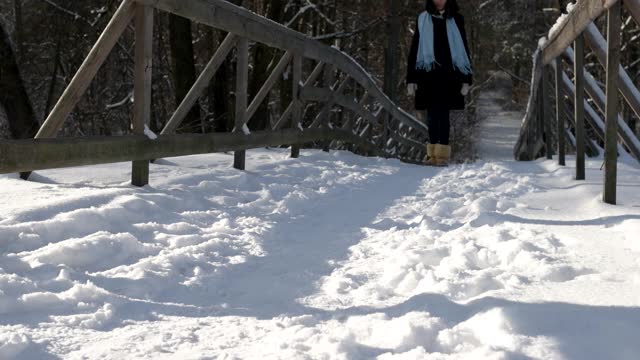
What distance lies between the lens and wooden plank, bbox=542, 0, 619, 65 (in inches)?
174

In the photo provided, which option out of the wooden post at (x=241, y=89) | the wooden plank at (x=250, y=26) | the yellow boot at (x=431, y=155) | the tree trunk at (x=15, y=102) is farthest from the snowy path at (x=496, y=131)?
the wooden post at (x=241, y=89)

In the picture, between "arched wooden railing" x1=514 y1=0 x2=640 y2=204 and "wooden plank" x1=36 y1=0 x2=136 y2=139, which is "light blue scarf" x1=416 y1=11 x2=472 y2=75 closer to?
"arched wooden railing" x1=514 y1=0 x2=640 y2=204

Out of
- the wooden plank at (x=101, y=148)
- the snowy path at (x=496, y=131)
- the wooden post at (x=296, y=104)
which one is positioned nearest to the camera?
the wooden plank at (x=101, y=148)

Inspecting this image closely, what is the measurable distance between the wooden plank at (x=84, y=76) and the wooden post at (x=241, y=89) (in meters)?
1.58

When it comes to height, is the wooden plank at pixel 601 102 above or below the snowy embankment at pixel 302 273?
above

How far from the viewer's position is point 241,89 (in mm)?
5570

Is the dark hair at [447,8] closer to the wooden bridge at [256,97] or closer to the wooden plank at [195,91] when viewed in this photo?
the wooden bridge at [256,97]

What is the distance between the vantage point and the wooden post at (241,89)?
17.7ft

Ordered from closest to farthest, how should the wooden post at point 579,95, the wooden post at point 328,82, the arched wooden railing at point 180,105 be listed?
1. the arched wooden railing at point 180,105
2. the wooden post at point 579,95
3. the wooden post at point 328,82

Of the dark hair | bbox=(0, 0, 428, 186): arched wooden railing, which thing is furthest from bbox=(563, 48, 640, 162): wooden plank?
bbox=(0, 0, 428, 186): arched wooden railing

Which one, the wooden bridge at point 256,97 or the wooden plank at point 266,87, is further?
the wooden plank at point 266,87

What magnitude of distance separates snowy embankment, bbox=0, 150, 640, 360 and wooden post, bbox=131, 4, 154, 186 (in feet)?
0.51

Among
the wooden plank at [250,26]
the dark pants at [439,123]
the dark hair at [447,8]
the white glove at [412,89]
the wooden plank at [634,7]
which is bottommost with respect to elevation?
the dark pants at [439,123]

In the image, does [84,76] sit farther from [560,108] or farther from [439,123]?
[439,123]
